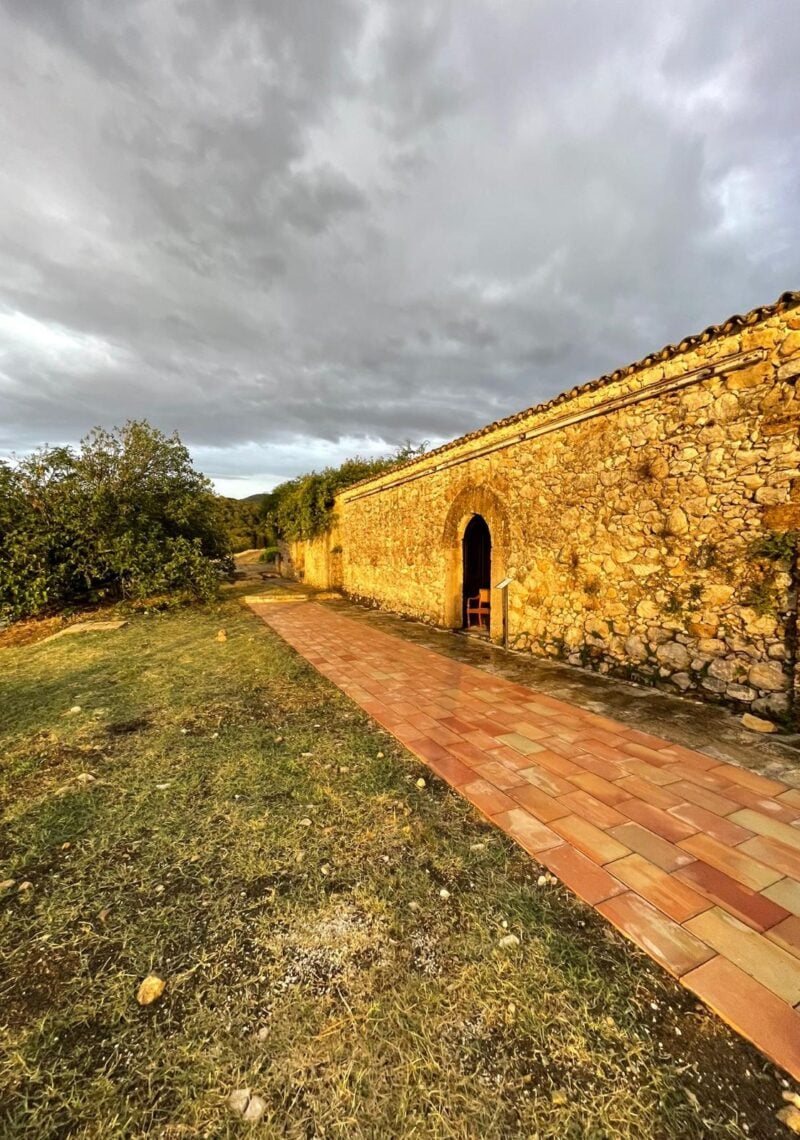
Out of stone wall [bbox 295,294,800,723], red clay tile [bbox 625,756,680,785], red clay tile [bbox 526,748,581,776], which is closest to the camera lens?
red clay tile [bbox 625,756,680,785]

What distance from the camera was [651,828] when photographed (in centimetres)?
254

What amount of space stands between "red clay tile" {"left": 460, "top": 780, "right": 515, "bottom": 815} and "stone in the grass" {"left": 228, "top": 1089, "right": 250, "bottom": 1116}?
1.69m

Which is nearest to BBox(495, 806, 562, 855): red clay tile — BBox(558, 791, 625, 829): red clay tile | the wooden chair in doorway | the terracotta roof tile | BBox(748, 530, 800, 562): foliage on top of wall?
BBox(558, 791, 625, 829): red clay tile

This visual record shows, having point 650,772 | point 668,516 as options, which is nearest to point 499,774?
point 650,772

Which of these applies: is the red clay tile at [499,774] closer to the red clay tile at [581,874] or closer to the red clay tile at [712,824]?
the red clay tile at [581,874]

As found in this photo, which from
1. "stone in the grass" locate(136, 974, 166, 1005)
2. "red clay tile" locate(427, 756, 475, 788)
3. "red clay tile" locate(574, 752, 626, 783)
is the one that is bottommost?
"red clay tile" locate(427, 756, 475, 788)

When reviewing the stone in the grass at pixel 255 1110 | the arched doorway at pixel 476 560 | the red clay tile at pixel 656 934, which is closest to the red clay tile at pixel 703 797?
the red clay tile at pixel 656 934

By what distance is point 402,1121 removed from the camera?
49.8 inches

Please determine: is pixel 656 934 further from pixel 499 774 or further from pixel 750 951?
pixel 499 774

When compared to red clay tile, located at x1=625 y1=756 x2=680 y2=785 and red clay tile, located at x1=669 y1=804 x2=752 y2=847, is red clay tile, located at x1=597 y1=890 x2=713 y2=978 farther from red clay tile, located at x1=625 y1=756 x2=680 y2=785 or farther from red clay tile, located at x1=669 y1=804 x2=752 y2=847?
red clay tile, located at x1=625 y1=756 x2=680 y2=785

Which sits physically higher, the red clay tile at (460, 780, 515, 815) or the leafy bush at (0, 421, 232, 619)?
the leafy bush at (0, 421, 232, 619)

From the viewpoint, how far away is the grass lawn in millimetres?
1296

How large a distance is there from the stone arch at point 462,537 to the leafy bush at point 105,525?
6.55 meters

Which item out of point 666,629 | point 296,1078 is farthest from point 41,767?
point 666,629
